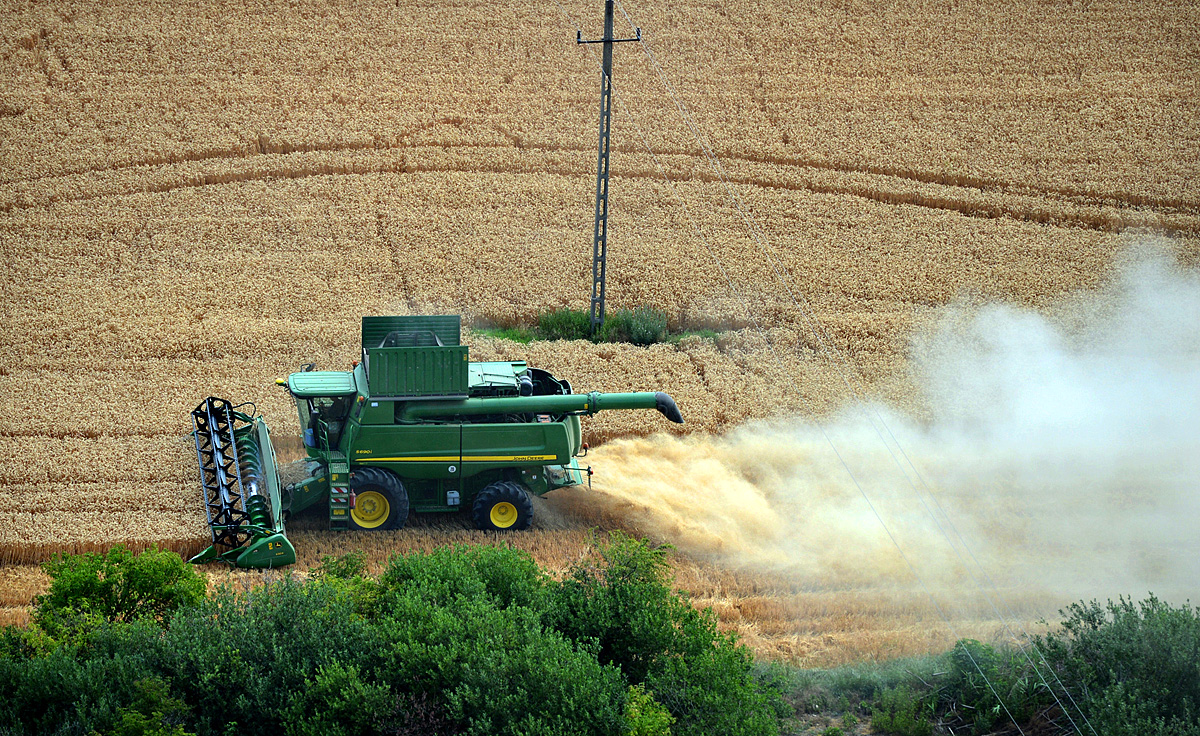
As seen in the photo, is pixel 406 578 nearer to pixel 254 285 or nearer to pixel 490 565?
pixel 490 565

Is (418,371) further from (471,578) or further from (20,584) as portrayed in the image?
(20,584)

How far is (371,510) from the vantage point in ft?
47.9

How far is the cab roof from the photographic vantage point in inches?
570

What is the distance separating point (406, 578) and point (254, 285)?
44.3 ft

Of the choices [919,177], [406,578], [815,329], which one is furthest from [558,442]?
[919,177]

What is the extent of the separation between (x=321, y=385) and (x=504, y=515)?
9.90ft

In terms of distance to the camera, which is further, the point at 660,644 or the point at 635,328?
the point at 635,328

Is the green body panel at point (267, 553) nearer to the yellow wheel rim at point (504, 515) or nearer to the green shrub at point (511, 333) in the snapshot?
the yellow wheel rim at point (504, 515)

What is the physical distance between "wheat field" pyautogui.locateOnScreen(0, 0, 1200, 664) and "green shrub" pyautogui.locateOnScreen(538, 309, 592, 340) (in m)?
0.75

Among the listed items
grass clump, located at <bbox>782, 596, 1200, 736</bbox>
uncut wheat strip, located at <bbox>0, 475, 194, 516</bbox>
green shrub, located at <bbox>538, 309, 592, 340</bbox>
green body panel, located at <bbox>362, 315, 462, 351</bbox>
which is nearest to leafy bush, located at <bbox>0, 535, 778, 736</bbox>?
grass clump, located at <bbox>782, 596, 1200, 736</bbox>

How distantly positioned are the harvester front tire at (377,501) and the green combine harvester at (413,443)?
0.01 m

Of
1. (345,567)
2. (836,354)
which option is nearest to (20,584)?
(345,567)

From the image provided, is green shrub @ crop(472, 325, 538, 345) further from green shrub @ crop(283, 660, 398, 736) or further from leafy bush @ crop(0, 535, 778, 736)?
green shrub @ crop(283, 660, 398, 736)

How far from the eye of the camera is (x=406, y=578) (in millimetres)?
11516
